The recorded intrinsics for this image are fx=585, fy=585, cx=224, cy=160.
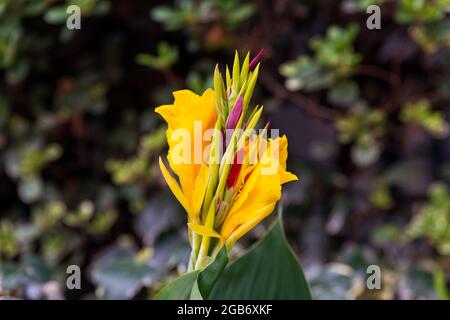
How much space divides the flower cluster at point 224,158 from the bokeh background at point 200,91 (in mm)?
663

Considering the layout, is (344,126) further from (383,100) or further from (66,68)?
(66,68)

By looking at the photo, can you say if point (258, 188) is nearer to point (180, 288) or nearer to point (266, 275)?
point (180, 288)

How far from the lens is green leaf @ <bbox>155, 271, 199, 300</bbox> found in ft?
1.63

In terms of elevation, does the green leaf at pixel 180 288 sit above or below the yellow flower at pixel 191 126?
below

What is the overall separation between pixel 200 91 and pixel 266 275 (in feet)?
1.63

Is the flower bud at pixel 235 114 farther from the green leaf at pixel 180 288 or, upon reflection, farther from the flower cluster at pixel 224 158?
the green leaf at pixel 180 288

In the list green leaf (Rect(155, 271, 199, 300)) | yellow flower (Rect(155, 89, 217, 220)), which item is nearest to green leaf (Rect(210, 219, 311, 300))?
green leaf (Rect(155, 271, 199, 300))

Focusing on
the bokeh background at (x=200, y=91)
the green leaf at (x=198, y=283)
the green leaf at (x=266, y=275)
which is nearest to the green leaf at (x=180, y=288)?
the green leaf at (x=198, y=283)

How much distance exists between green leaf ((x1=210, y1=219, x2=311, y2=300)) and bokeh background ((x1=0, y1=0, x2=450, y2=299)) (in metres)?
0.43

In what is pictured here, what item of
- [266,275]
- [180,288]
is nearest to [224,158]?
[180,288]

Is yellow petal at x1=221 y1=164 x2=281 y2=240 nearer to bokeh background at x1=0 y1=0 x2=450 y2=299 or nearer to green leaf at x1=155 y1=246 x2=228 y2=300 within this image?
green leaf at x1=155 y1=246 x2=228 y2=300

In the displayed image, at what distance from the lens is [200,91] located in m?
1.11

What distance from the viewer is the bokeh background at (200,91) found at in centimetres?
119
